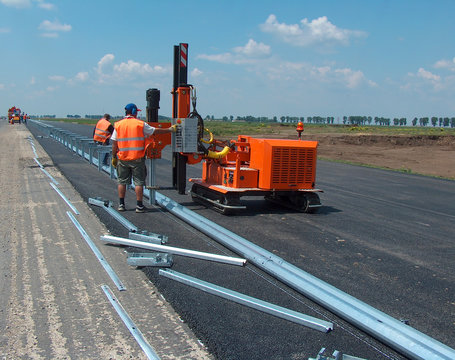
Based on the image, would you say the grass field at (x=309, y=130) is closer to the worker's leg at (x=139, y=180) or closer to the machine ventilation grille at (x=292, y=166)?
the machine ventilation grille at (x=292, y=166)

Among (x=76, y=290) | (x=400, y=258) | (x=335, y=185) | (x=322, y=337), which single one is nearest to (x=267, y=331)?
(x=322, y=337)

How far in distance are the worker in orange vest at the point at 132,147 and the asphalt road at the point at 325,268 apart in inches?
22.6

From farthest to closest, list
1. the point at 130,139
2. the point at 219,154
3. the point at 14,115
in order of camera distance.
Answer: the point at 14,115 → the point at 219,154 → the point at 130,139

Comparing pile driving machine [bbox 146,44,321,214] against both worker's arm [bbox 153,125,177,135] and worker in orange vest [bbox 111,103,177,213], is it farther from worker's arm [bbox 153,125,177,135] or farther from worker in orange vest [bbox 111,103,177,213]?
worker in orange vest [bbox 111,103,177,213]

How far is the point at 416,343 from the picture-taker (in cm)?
338

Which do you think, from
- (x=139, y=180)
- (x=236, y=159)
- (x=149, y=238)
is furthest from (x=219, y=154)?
(x=149, y=238)

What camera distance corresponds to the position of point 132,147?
788 cm

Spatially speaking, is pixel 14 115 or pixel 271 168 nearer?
pixel 271 168

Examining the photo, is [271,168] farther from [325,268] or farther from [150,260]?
[150,260]

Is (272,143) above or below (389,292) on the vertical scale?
above

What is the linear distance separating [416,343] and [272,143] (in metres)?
5.25

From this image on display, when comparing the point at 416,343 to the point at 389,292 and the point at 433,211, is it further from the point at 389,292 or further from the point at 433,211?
the point at 433,211

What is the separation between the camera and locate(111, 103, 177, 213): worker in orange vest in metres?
7.77

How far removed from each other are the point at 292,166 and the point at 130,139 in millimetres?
3031
